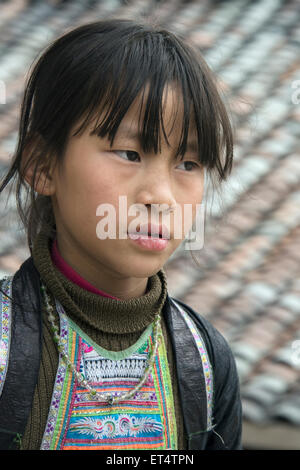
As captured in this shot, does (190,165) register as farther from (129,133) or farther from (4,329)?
(4,329)

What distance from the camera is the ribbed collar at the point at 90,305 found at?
A: 126 centimetres

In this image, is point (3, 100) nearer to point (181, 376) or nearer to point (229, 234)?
point (229, 234)

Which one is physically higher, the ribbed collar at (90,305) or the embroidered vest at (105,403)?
the ribbed collar at (90,305)

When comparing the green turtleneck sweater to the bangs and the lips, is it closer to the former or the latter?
the lips

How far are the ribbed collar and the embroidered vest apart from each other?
0.08ft

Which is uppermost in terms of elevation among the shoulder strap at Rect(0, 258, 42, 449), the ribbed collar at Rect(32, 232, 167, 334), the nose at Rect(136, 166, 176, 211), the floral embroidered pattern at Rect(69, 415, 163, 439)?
the nose at Rect(136, 166, 176, 211)

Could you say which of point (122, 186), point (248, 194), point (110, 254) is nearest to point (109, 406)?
point (110, 254)

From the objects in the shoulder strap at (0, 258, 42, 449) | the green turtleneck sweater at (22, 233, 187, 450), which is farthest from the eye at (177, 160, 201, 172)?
the shoulder strap at (0, 258, 42, 449)

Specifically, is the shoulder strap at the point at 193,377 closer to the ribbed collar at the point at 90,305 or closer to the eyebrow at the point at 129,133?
the ribbed collar at the point at 90,305

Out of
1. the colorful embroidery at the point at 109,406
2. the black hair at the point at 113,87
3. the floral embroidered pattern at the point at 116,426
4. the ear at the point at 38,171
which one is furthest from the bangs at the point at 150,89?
the floral embroidered pattern at the point at 116,426

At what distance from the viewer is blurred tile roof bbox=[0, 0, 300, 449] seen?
2.01 meters

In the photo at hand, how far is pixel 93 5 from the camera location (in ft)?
10.9

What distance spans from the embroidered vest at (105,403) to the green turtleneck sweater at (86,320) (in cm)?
1

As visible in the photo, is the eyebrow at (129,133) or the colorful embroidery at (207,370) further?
the colorful embroidery at (207,370)
